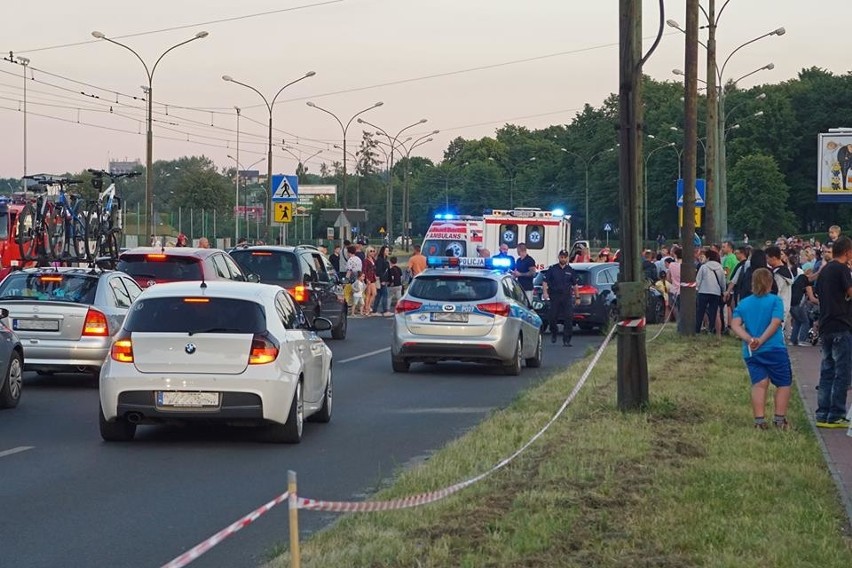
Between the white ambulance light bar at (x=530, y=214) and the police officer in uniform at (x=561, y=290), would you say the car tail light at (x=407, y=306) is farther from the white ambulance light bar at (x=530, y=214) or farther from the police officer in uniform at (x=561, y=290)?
the white ambulance light bar at (x=530, y=214)

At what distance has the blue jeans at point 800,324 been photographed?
26.9 m

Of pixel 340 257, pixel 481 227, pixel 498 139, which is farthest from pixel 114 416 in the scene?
pixel 498 139

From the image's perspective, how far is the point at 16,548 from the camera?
27.6ft

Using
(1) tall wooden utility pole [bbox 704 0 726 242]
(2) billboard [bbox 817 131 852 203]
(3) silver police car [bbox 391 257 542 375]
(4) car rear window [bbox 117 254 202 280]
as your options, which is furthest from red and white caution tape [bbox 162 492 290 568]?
(2) billboard [bbox 817 131 852 203]

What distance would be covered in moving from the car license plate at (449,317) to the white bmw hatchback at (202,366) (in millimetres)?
7498

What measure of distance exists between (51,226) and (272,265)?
3952mm

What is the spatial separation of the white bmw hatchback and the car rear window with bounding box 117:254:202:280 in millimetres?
8479

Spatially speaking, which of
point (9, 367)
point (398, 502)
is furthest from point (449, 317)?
point (398, 502)

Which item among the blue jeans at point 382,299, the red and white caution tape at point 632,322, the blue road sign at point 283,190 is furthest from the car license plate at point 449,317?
the blue road sign at point 283,190

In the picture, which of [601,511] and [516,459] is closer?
[601,511]

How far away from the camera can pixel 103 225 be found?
28016mm

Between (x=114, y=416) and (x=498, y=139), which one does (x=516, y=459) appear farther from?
(x=498, y=139)

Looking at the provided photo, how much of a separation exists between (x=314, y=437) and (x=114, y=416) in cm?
198

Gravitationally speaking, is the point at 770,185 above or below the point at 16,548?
above
